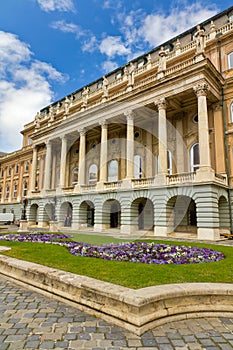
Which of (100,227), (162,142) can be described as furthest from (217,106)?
(100,227)

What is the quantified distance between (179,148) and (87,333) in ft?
76.3

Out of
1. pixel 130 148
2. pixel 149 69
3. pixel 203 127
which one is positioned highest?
pixel 149 69

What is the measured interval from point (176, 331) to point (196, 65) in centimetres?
2122

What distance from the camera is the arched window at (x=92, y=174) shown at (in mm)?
34000

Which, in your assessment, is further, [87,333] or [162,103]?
[162,103]

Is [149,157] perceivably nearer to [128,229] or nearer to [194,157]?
[194,157]

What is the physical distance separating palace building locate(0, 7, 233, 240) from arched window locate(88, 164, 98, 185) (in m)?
0.14

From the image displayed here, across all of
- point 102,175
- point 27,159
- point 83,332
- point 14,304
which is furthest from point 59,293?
point 27,159

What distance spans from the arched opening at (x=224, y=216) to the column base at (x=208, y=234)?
3029 millimetres

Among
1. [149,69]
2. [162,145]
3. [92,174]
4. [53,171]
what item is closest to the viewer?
[162,145]

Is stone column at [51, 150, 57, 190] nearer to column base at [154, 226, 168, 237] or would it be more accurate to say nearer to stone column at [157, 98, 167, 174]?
stone column at [157, 98, 167, 174]

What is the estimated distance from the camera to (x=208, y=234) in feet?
58.3

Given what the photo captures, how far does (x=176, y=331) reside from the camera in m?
3.87

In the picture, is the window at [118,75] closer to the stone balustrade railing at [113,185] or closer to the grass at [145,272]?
the stone balustrade railing at [113,185]
